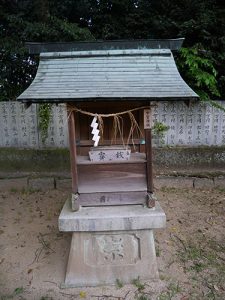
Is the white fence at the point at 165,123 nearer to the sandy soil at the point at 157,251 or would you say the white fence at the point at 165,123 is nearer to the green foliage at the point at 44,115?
the green foliage at the point at 44,115

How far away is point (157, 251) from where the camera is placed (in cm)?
420

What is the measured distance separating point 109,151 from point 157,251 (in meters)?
1.80

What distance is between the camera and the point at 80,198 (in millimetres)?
3549

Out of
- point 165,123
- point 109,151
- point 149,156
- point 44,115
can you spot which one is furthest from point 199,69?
point 109,151

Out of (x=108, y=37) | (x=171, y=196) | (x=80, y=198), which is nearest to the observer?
(x=80, y=198)

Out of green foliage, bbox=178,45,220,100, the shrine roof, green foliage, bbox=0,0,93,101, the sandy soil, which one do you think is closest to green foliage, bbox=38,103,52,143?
green foliage, bbox=0,0,93,101

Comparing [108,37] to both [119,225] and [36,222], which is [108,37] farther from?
[119,225]

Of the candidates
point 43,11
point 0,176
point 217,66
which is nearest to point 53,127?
point 0,176

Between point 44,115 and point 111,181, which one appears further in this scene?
point 44,115

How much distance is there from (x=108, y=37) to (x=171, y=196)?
4375mm

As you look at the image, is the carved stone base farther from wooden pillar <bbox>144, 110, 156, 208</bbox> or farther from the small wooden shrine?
wooden pillar <bbox>144, 110, 156, 208</bbox>

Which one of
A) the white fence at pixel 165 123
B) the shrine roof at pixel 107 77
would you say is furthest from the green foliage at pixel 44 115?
the shrine roof at pixel 107 77

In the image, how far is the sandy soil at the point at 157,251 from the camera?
137 inches

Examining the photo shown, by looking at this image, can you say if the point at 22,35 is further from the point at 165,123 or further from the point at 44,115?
the point at 165,123
